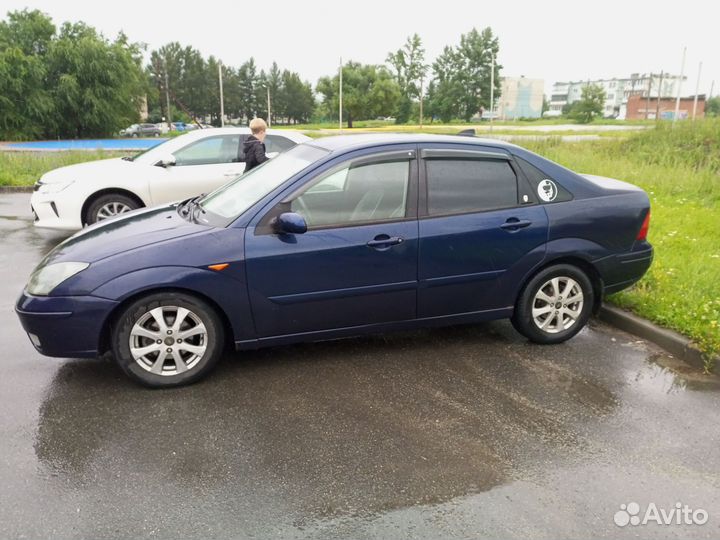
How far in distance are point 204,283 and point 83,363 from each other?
1.33m

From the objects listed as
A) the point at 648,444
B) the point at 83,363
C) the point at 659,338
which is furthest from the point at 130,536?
the point at 659,338

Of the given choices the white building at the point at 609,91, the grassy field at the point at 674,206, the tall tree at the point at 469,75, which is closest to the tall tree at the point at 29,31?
the grassy field at the point at 674,206

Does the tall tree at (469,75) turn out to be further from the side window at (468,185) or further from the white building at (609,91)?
the side window at (468,185)

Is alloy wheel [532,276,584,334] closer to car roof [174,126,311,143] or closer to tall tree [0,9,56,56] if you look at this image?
car roof [174,126,311,143]

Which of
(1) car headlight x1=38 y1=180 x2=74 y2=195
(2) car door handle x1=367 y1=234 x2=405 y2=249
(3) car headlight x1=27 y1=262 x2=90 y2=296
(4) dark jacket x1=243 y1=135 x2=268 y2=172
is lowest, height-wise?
(3) car headlight x1=27 y1=262 x2=90 y2=296

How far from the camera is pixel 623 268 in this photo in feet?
16.6

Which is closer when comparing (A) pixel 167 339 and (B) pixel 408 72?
(A) pixel 167 339

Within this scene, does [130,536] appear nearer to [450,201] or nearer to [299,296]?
[299,296]

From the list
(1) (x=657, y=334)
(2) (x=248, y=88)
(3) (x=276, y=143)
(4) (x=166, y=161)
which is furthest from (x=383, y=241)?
(2) (x=248, y=88)

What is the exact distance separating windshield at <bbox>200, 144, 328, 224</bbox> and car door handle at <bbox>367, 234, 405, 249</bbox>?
2.50ft

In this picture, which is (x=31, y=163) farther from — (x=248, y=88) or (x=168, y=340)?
(x=248, y=88)

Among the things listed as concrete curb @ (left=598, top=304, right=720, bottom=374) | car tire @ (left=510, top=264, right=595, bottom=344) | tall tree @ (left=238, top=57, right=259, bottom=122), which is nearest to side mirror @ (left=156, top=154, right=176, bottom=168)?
car tire @ (left=510, top=264, right=595, bottom=344)

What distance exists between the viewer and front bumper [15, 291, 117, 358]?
393 cm

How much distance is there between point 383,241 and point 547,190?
148 cm
